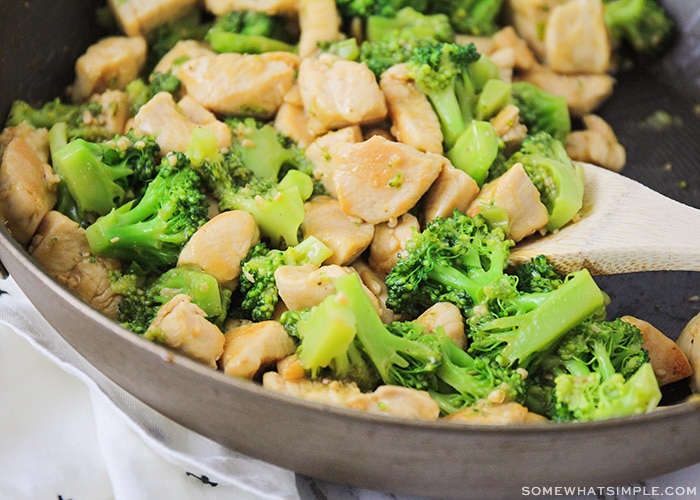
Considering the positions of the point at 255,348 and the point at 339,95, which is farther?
the point at 339,95

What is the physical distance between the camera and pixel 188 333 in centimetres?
202

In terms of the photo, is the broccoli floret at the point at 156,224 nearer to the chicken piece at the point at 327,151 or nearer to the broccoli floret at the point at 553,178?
the chicken piece at the point at 327,151

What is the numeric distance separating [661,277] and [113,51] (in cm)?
220

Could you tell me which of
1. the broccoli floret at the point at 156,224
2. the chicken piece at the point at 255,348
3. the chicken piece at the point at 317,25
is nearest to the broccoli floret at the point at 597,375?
the chicken piece at the point at 255,348

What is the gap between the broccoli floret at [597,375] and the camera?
1886 mm

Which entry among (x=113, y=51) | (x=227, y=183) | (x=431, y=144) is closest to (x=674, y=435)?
(x=431, y=144)

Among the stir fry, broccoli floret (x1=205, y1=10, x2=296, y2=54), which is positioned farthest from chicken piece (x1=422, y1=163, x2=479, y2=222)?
broccoli floret (x1=205, y1=10, x2=296, y2=54)

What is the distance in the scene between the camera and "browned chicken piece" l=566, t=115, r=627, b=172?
3016 mm

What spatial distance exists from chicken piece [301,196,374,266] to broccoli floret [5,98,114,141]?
823 mm

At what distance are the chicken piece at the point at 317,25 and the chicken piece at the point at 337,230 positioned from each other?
2.40 ft

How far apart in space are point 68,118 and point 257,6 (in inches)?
33.5

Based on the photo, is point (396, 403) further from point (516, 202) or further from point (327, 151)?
point (327, 151)

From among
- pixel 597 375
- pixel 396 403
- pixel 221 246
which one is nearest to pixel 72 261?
pixel 221 246

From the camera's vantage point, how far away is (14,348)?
8.02 feet
